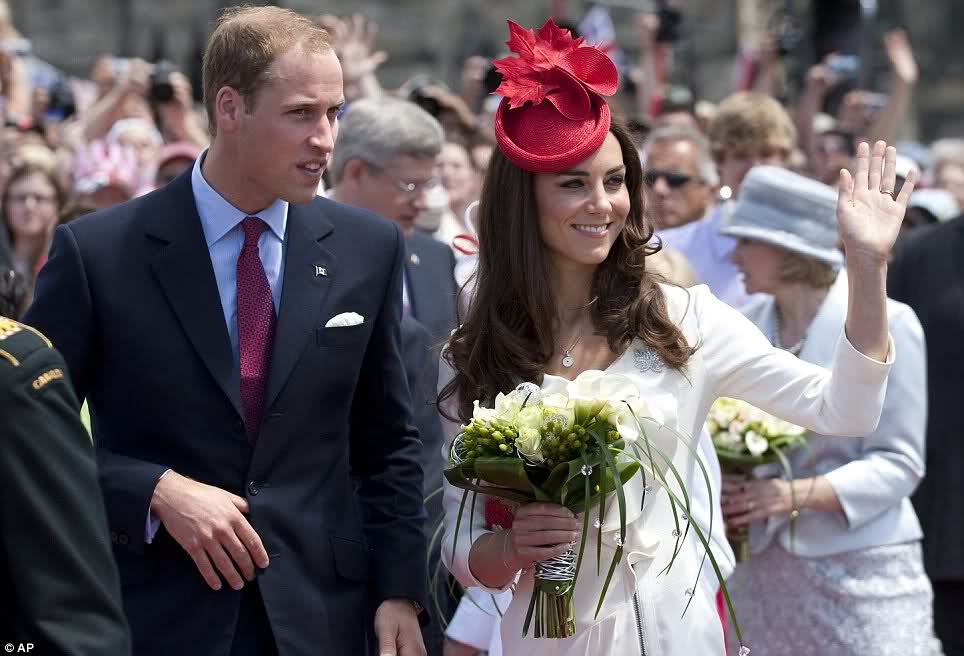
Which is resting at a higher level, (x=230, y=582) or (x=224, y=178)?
(x=224, y=178)

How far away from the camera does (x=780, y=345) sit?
21.2 feet

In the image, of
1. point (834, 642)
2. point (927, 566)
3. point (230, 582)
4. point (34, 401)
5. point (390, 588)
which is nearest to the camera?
point (34, 401)

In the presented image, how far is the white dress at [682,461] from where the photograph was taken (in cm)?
414

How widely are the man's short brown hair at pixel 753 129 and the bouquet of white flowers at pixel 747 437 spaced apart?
9.44 feet

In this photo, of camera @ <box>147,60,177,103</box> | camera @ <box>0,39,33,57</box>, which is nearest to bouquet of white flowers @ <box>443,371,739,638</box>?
camera @ <box>147,60,177,103</box>

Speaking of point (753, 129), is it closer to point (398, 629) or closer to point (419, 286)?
point (419, 286)

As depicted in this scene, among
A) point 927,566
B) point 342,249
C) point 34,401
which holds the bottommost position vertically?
point 927,566

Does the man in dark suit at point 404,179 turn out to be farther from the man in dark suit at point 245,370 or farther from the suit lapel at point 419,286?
the man in dark suit at point 245,370

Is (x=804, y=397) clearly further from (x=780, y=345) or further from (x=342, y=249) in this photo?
(x=780, y=345)

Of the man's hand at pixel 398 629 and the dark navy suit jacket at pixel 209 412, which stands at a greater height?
the dark navy suit jacket at pixel 209 412

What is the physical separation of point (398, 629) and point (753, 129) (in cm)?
504

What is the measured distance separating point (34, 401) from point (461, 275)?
4145 mm

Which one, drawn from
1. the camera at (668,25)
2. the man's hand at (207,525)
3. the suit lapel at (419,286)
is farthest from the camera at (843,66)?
the man's hand at (207,525)

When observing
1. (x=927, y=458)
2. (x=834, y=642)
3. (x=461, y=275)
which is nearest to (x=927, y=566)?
(x=927, y=458)
